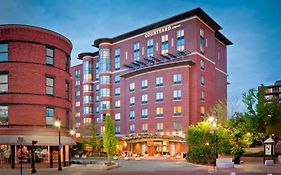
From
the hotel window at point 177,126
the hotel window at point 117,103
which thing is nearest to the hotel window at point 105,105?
the hotel window at point 117,103

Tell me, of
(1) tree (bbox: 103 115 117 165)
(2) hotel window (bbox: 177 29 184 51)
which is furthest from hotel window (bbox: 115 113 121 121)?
(1) tree (bbox: 103 115 117 165)

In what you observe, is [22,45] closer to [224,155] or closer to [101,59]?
[224,155]

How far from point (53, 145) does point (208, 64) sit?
49801 millimetres

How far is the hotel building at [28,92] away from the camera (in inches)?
1451

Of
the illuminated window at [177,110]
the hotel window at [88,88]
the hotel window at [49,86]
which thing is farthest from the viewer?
the hotel window at [88,88]

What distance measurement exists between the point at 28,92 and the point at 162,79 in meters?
42.9

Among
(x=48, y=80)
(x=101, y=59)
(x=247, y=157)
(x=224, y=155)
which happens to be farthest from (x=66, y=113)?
(x=101, y=59)

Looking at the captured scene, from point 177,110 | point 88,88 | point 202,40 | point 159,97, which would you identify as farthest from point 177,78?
point 88,88

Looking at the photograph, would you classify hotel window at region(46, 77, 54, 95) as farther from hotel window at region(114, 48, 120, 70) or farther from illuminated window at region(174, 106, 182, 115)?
hotel window at region(114, 48, 120, 70)

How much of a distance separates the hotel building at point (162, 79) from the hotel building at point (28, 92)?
36.8 meters

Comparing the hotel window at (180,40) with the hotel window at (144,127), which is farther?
A: the hotel window at (144,127)

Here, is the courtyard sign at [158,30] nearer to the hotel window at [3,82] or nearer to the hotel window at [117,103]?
the hotel window at [117,103]

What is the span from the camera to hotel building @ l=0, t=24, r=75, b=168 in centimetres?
3684

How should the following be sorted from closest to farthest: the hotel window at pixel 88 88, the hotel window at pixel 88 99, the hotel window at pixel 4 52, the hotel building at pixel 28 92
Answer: the hotel building at pixel 28 92 < the hotel window at pixel 4 52 < the hotel window at pixel 88 88 < the hotel window at pixel 88 99
